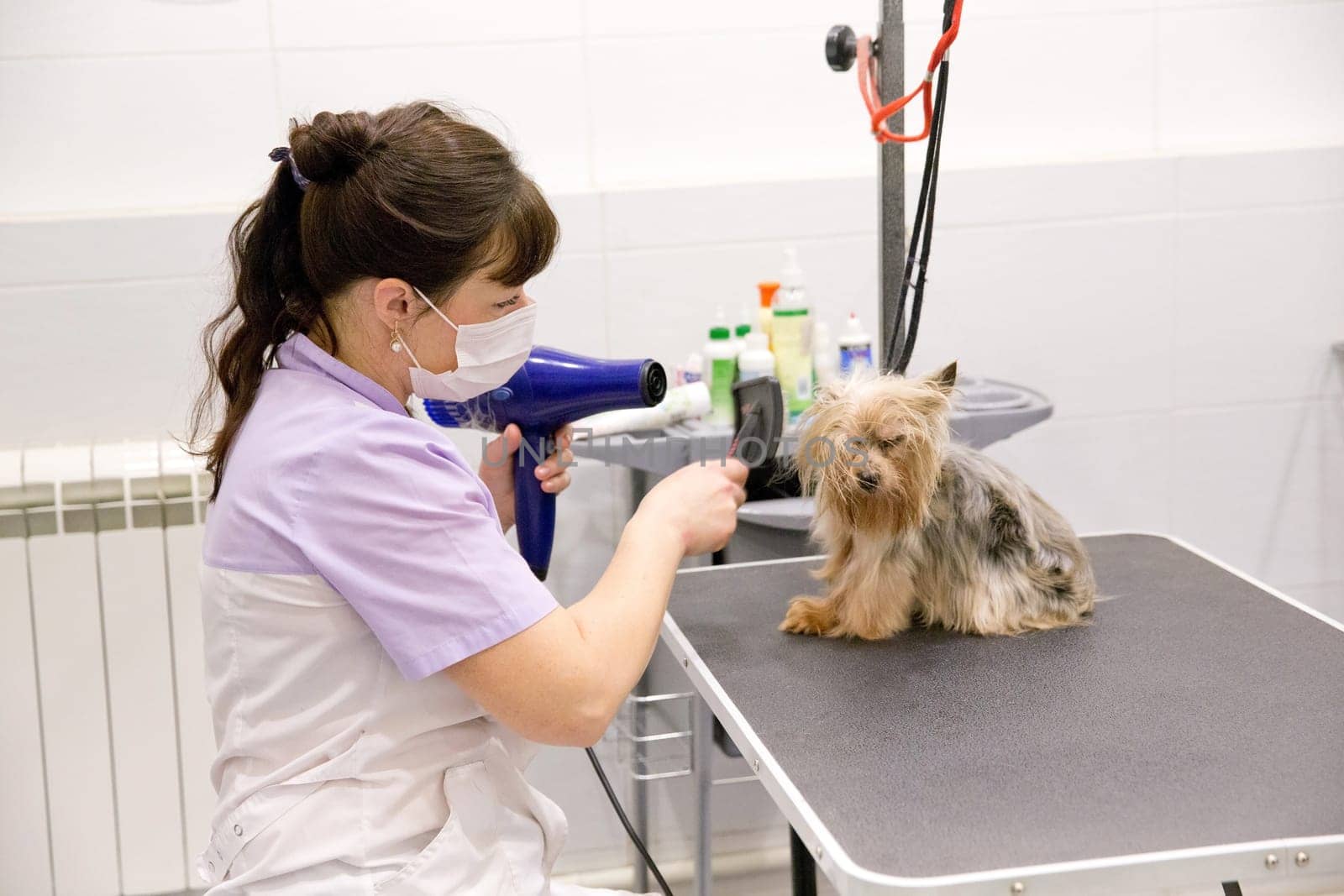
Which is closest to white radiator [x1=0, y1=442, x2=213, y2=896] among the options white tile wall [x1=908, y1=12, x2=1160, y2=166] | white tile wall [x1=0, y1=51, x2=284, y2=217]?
white tile wall [x1=0, y1=51, x2=284, y2=217]

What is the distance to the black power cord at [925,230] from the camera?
1666 mm

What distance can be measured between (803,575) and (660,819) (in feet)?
3.23

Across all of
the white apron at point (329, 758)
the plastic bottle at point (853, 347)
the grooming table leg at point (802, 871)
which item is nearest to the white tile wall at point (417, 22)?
the plastic bottle at point (853, 347)

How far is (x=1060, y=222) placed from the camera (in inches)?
96.4

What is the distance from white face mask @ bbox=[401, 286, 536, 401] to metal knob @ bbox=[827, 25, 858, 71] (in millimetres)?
740

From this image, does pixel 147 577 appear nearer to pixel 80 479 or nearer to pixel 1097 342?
pixel 80 479

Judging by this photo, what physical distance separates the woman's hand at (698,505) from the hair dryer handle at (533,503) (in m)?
0.27

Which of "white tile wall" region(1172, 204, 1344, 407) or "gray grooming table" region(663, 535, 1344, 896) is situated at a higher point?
"white tile wall" region(1172, 204, 1344, 407)

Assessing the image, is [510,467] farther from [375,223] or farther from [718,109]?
[718,109]

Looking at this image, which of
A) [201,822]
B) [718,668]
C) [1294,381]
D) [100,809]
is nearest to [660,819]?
[201,822]

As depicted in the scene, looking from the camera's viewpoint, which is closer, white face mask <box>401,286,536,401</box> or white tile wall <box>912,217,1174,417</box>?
white face mask <box>401,286,536,401</box>

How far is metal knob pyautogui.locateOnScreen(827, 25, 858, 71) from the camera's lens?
1.83m

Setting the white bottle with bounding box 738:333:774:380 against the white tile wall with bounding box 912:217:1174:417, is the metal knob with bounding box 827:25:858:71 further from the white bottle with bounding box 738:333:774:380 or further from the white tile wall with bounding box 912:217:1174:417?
the white tile wall with bounding box 912:217:1174:417

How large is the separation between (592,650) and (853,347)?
3.72 ft
